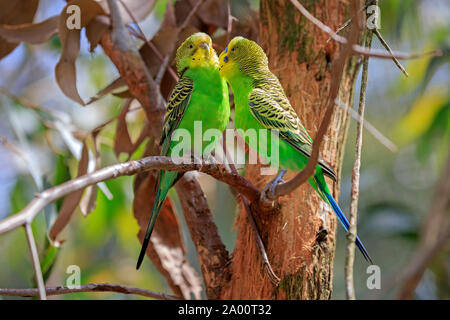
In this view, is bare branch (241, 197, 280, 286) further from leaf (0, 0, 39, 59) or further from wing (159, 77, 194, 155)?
leaf (0, 0, 39, 59)

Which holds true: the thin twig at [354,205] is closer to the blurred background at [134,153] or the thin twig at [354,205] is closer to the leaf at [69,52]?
the blurred background at [134,153]

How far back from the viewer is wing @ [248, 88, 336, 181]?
78.1 inches

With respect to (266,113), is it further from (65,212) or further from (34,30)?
(34,30)

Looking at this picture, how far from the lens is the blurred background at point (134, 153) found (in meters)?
3.81

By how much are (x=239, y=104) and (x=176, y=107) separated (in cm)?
42

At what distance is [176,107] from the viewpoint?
235cm

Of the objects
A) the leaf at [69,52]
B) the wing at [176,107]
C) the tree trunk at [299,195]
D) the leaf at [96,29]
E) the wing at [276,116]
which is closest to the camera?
the wing at [276,116]

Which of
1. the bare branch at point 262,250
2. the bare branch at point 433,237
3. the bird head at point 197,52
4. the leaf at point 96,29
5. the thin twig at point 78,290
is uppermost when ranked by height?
the leaf at point 96,29

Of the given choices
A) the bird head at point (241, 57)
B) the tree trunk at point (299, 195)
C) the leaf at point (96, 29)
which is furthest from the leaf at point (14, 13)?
the bird head at point (241, 57)

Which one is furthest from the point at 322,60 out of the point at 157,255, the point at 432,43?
the point at 432,43

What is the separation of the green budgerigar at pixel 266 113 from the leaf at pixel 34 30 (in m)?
1.38

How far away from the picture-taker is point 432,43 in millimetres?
5379

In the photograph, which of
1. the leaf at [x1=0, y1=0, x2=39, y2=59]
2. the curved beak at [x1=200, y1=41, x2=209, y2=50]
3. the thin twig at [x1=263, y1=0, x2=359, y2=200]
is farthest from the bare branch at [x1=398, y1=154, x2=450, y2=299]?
the leaf at [x1=0, y1=0, x2=39, y2=59]

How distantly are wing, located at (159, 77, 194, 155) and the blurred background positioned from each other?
2.22 feet
